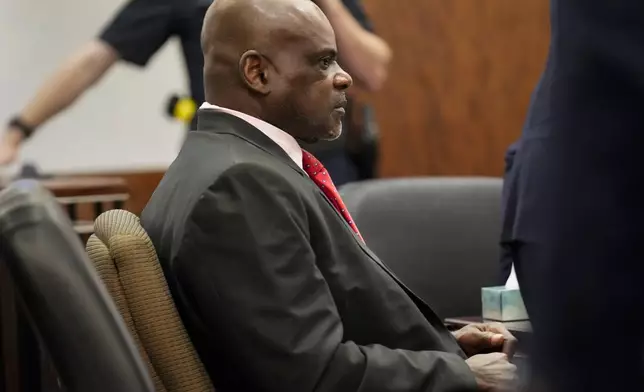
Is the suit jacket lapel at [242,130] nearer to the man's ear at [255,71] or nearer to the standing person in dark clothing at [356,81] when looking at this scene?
the man's ear at [255,71]

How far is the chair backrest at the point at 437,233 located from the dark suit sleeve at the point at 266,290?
93 cm

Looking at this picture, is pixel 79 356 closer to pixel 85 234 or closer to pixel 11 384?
pixel 85 234

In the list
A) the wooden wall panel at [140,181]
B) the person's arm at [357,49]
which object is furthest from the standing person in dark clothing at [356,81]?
the wooden wall panel at [140,181]

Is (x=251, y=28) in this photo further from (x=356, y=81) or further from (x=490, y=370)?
(x=356, y=81)

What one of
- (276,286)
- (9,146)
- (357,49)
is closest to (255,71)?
(276,286)

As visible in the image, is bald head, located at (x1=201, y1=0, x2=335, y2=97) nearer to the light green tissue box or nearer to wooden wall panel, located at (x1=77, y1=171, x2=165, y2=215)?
the light green tissue box

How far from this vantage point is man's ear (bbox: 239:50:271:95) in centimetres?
141

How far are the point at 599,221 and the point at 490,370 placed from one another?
0.88 m

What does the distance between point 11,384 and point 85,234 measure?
422 millimetres

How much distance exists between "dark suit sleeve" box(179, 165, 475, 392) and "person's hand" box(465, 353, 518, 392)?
6.3 inches

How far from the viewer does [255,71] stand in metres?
1.42

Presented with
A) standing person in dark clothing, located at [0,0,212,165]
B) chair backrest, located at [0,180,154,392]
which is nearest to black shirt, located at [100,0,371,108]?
standing person in dark clothing, located at [0,0,212,165]

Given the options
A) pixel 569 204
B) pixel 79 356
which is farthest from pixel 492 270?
pixel 569 204

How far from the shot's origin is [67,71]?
102 inches
